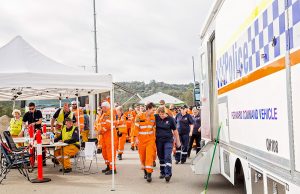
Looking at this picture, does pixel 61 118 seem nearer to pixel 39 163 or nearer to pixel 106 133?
pixel 106 133

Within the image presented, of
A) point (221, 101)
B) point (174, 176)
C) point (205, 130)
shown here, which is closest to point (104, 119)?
point (174, 176)

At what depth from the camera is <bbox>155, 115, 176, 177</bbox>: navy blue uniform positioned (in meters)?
8.95

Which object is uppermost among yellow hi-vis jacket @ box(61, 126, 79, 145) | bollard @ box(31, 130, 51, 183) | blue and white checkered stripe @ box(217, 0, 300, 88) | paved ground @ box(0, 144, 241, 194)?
blue and white checkered stripe @ box(217, 0, 300, 88)

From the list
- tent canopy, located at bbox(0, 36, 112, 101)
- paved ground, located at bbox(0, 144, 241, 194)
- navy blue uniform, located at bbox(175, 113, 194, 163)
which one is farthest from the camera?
navy blue uniform, located at bbox(175, 113, 194, 163)

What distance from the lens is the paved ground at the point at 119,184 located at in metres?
8.23

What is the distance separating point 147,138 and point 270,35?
18.4 feet

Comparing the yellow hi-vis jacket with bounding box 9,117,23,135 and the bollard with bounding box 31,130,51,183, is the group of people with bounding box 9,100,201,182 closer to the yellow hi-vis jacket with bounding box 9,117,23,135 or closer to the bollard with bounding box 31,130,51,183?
the yellow hi-vis jacket with bounding box 9,117,23,135

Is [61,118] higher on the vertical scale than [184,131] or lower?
higher

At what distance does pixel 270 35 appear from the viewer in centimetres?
366

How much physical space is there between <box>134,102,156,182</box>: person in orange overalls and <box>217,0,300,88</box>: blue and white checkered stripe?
164 inches

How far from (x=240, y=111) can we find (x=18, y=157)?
21.9 feet

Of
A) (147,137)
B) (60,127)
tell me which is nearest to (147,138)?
(147,137)

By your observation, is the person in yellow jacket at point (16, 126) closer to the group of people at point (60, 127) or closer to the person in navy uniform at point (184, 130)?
the group of people at point (60, 127)

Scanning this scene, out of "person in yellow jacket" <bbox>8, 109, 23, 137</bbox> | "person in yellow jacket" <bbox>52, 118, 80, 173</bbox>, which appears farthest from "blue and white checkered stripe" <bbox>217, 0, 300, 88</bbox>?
"person in yellow jacket" <bbox>8, 109, 23, 137</bbox>
